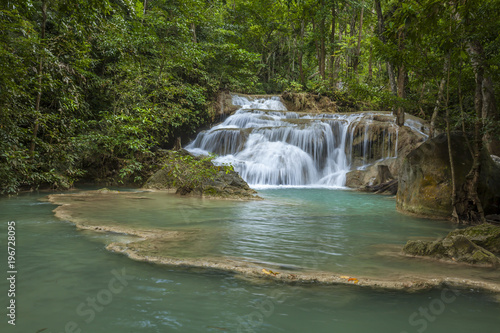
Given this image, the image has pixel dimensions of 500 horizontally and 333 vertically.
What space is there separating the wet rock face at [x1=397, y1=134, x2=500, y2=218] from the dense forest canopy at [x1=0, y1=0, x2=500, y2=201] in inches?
21.6

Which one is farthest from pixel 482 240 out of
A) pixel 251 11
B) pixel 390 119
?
pixel 251 11

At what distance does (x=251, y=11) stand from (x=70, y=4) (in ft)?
91.2

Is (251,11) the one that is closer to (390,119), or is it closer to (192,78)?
(192,78)

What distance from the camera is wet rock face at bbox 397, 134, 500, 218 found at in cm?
750

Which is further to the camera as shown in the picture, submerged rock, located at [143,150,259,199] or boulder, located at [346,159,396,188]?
boulder, located at [346,159,396,188]

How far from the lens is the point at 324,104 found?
25.8m

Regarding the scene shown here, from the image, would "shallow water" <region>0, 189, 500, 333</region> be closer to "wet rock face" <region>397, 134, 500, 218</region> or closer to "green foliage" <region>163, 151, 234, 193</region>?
"wet rock face" <region>397, 134, 500, 218</region>

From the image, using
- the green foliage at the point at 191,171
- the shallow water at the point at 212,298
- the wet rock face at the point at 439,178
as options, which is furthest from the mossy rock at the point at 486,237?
the green foliage at the point at 191,171

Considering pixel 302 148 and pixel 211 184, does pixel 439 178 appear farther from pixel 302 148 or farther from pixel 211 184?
pixel 302 148

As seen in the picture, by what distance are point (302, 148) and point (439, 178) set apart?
425 inches

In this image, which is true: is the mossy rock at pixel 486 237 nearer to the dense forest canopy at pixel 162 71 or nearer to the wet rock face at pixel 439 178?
the dense forest canopy at pixel 162 71

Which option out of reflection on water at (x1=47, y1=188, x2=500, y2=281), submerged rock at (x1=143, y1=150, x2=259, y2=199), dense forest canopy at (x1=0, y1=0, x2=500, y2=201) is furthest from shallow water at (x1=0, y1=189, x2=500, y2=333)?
submerged rock at (x1=143, y1=150, x2=259, y2=199)

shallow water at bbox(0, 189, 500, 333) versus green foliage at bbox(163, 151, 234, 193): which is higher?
green foliage at bbox(163, 151, 234, 193)

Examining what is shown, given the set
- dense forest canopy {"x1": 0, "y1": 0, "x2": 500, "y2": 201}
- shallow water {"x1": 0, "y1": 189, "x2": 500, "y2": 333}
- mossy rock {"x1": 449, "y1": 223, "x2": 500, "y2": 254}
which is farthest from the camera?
Result: dense forest canopy {"x1": 0, "y1": 0, "x2": 500, "y2": 201}
